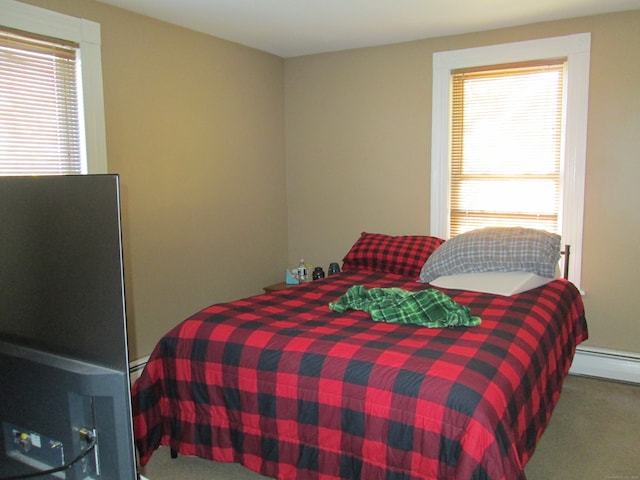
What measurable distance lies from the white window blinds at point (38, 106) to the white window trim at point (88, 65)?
0.14 ft

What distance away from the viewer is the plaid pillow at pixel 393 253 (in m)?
3.54

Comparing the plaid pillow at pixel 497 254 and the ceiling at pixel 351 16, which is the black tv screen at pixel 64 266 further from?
the plaid pillow at pixel 497 254

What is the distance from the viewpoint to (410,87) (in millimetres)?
3938

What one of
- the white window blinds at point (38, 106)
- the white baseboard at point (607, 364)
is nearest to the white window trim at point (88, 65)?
the white window blinds at point (38, 106)

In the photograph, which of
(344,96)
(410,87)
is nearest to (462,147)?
(410,87)

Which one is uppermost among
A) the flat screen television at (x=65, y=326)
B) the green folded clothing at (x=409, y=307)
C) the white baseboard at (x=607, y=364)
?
the flat screen television at (x=65, y=326)

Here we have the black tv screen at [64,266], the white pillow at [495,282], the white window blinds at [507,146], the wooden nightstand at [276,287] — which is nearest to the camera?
the black tv screen at [64,266]

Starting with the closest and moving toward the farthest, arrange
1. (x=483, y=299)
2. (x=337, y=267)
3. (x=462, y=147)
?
(x=483, y=299) → (x=462, y=147) → (x=337, y=267)

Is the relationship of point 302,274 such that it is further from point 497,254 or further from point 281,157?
point 497,254

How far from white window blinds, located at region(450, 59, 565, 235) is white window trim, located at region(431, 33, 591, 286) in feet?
0.19

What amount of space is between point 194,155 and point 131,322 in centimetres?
118

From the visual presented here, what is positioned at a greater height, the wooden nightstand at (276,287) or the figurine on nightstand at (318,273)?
the figurine on nightstand at (318,273)

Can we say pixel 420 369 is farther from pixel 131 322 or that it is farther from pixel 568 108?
pixel 568 108

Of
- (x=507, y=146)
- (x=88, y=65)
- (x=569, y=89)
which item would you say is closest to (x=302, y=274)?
(x=507, y=146)
